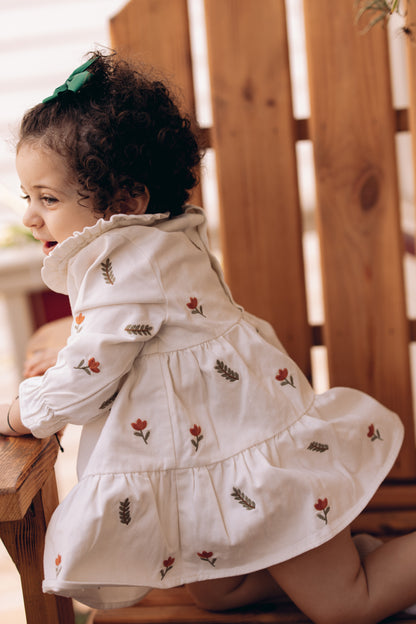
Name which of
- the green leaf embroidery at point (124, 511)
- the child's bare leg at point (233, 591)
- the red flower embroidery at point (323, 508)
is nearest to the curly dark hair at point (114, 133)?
the green leaf embroidery at point (124, 511)

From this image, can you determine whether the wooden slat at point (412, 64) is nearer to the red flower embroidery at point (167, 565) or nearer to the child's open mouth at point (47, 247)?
the child's open mouth at point (47, 247)

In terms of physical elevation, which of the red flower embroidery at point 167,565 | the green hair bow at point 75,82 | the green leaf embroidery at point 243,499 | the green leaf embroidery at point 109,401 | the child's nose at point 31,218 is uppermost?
the green hair bow at point 75,82

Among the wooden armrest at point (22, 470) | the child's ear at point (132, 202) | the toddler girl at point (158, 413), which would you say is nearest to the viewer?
the wooden armrest at point (22, 470)

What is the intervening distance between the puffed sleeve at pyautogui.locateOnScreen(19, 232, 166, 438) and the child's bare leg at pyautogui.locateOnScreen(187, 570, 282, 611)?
1.22 feet

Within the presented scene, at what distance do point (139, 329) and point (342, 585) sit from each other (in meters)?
0.51

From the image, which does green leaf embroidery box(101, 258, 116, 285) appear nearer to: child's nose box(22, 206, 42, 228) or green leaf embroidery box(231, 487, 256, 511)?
child's nose box(22, 206, 42, 228)

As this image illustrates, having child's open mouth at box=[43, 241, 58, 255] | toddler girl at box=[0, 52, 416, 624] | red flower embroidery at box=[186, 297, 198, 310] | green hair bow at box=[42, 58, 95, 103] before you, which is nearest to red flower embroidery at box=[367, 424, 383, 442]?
toddler girl at box=[0, 52, 416, 624]

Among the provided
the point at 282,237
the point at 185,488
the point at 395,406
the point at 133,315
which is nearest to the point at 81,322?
the point at 133,315

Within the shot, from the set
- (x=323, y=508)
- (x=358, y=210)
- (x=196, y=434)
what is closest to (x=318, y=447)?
(x=323, y=508)

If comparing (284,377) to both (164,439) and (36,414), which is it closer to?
(164,439)

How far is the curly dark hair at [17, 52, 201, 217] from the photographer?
1.10 meters

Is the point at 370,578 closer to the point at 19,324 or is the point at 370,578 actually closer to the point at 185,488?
the point at 185,488

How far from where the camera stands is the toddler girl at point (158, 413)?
3.44ft

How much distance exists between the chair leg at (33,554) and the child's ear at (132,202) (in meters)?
0.46
